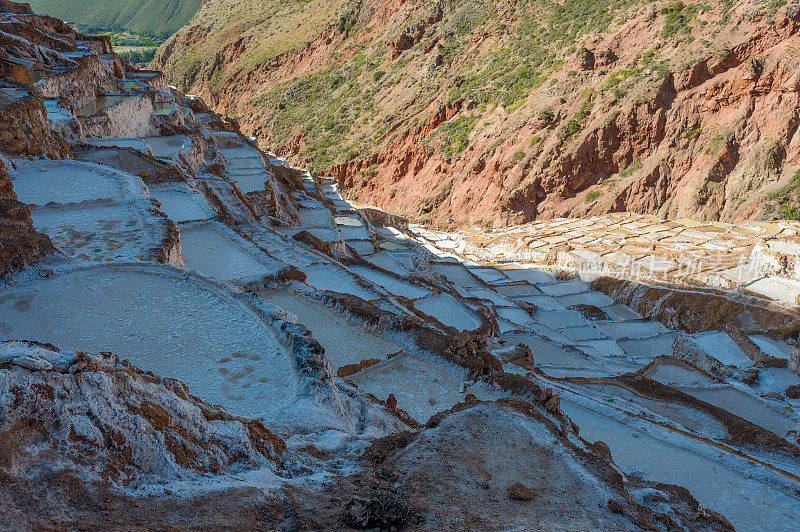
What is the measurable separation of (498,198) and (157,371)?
26331 mm

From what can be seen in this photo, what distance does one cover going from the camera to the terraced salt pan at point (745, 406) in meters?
9.19

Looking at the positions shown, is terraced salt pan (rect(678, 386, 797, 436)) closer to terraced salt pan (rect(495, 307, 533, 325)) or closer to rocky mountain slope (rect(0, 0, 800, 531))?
rocky mountain slope (rect(0, 0, 800, 531))

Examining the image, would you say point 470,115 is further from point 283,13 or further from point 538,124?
point 283,13

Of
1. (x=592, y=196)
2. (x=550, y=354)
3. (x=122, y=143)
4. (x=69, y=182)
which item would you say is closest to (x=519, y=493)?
(x=69, y=182)

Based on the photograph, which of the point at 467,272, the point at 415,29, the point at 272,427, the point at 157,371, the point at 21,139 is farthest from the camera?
the point at 415,29

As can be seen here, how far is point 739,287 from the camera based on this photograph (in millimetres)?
17219

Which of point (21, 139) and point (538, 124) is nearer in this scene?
point (21, 139)

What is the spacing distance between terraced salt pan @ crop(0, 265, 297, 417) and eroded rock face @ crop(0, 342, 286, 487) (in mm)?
843

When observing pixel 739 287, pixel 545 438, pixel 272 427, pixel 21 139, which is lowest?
pixel 739 287

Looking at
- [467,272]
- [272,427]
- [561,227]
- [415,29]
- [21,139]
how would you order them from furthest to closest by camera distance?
[415,29] < [561,227] < [467,272] < [21,139] < [272,427]

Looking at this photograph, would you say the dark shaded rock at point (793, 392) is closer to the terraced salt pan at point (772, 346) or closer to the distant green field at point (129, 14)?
the terraced salt pan at point (772, 346)

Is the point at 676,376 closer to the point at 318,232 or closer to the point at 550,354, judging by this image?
the point at 550,354

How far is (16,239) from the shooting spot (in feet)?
21.0

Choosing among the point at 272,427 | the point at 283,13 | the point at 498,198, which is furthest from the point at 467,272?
the point at 283,13
